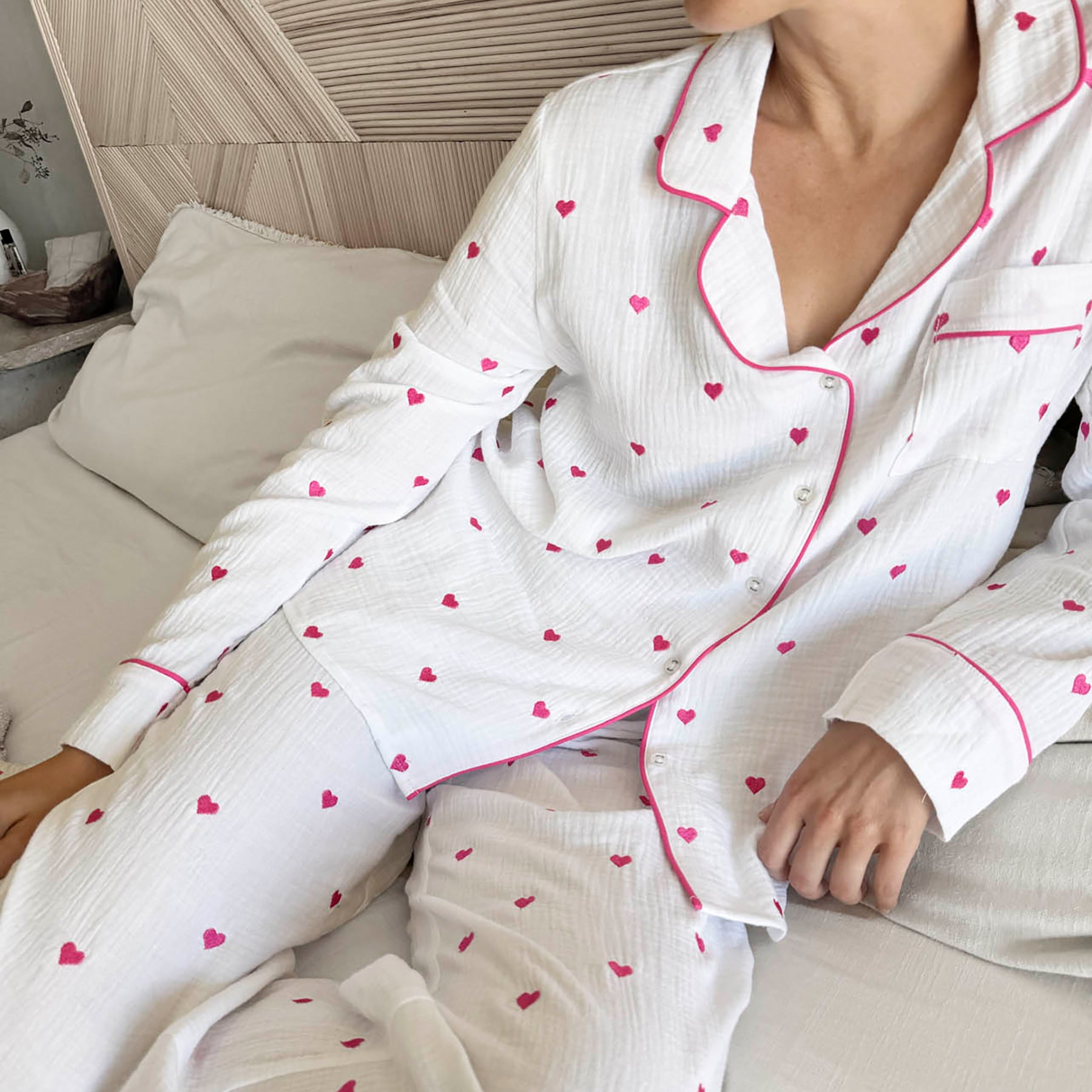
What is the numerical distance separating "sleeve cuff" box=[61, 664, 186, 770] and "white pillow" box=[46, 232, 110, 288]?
1.54 meters

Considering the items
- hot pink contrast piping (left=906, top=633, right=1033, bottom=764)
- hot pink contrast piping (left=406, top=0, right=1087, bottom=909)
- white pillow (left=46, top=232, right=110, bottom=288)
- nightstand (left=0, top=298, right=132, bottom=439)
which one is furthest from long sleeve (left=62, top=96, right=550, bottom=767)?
white pillow (left=46, top=232, right=110, bottom=288)

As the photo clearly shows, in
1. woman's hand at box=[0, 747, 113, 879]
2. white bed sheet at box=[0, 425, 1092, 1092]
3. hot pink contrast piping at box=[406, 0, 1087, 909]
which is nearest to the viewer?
white bed sheet at box=[0, 425, 1092, 1092]

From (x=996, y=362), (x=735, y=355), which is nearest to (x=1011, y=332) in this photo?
(x=996, y=362)

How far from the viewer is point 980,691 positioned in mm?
734

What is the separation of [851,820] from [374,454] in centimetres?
56

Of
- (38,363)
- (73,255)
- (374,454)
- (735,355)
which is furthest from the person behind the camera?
(73,255)

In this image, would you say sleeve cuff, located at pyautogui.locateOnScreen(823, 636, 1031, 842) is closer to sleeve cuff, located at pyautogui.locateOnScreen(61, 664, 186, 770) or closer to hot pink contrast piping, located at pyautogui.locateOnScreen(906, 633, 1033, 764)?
hot pink contrast piping, located at pyautogui.locateOnScreen(906, 633, 1033, 764)

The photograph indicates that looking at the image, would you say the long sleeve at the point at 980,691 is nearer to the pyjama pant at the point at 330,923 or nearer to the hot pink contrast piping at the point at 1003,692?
the hot pink contrast piping at the point at 1003,692

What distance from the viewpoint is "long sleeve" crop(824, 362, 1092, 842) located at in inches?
28.6

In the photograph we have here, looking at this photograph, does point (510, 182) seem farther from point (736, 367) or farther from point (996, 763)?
point (996, 763)

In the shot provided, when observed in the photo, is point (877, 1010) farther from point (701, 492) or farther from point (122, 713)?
point (122, 713)

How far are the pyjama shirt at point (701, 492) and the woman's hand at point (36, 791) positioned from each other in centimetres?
2

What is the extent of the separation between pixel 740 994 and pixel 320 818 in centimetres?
37

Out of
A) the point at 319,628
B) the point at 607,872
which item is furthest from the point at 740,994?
the point at 319,628
